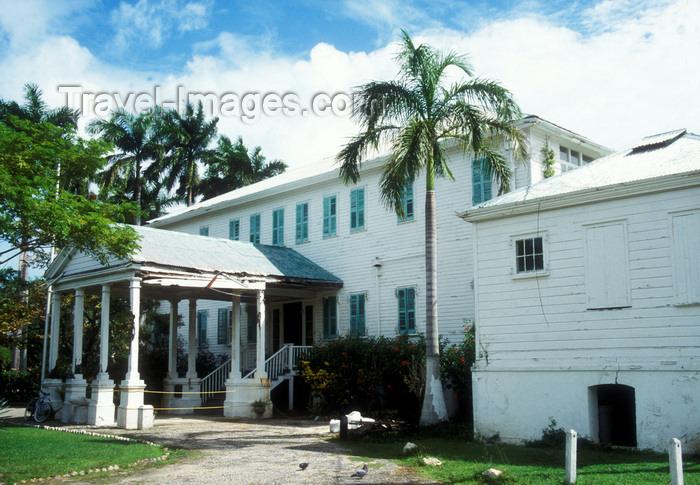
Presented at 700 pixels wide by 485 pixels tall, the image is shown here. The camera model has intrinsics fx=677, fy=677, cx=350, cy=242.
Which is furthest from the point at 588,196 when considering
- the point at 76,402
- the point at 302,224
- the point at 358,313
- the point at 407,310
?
the point at 76,402

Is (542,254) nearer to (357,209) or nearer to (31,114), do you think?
(357,209)

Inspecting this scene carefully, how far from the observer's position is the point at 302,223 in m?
24.1

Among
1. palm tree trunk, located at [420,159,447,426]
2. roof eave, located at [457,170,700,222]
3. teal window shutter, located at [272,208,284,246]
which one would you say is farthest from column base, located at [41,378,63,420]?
roof eave, located at [457,170,700,222]

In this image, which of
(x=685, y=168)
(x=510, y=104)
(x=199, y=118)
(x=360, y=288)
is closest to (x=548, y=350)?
(x=685, y=168)

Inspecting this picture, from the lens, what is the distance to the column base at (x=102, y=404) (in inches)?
677

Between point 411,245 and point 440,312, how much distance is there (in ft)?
7.69

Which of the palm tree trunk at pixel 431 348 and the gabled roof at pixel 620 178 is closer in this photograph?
the gabled roof at pixel 620 178

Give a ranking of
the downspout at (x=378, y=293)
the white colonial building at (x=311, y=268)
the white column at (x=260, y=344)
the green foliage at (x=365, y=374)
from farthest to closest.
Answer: the downspout at (x=378, y=293), the white column at (x=260, y=344), the white colonial building at (x=311, y=268), the green foliage at (x=365, y=374)

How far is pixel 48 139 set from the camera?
52.4 ft

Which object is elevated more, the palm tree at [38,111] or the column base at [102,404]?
the palm tree at [38,111]

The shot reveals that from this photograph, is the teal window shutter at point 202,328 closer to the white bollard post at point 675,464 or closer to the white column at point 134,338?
the white column at point 134,338

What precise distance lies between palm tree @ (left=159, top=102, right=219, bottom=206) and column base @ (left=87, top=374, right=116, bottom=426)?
73.6ft

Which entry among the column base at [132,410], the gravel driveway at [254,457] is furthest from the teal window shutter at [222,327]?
the column base at [132,410]

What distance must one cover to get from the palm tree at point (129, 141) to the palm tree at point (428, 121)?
75.2 feet
